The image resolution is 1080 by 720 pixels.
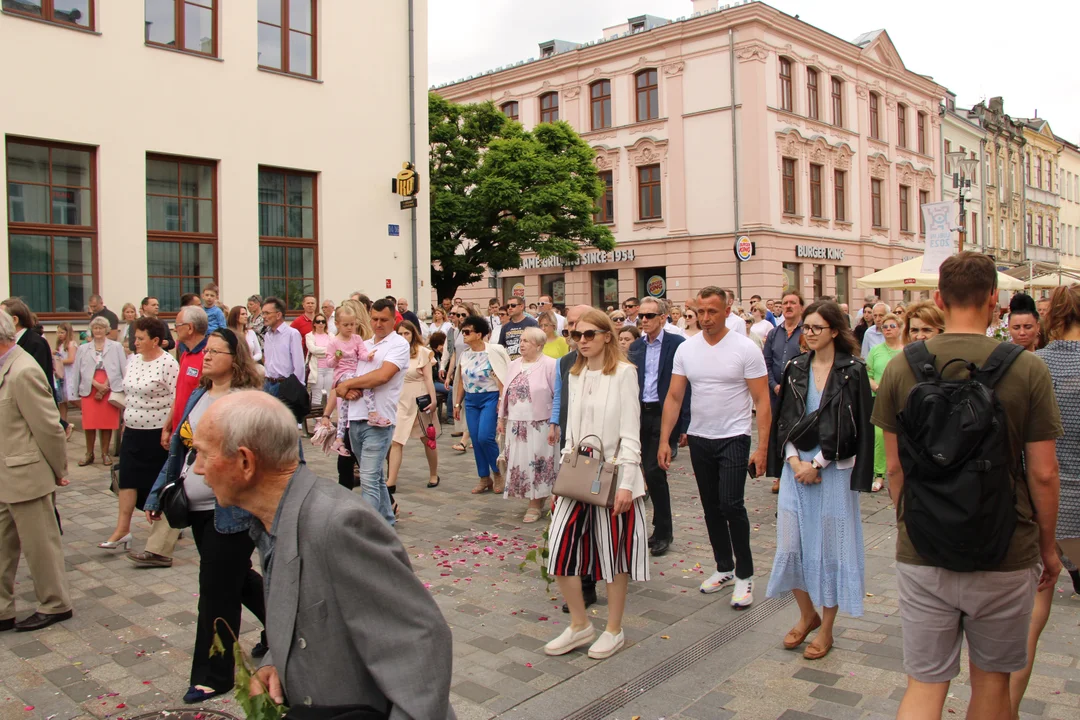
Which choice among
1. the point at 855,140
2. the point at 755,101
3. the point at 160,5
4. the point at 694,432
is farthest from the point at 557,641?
the point at 855,140

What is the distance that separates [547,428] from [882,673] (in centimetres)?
390

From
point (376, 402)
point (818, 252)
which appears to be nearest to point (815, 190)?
point (818, 252)

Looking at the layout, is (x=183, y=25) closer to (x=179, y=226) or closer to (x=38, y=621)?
(x=179, y=226)

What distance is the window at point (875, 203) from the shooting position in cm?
3875

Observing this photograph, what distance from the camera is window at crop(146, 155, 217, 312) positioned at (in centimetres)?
1427

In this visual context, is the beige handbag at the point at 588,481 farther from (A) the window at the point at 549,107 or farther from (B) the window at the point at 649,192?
(A) the window at the point at 549,107

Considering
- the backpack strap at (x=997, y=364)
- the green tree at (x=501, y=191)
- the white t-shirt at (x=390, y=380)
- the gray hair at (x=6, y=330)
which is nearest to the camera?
the backpack strap at (x=997, y=364)

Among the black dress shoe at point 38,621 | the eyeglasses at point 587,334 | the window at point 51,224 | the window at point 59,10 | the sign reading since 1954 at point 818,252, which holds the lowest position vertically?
the black dress shoe at point 38,621

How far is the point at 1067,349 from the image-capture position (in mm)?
4141

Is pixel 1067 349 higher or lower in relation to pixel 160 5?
lower

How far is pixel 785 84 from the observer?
110ft

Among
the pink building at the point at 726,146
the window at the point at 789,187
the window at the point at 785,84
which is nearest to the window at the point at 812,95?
the pink building at the point at 726,146

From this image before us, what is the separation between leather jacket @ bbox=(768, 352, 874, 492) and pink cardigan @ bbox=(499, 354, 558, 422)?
3206 millimetres

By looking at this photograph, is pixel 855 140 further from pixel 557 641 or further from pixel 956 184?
pixel 557 641
